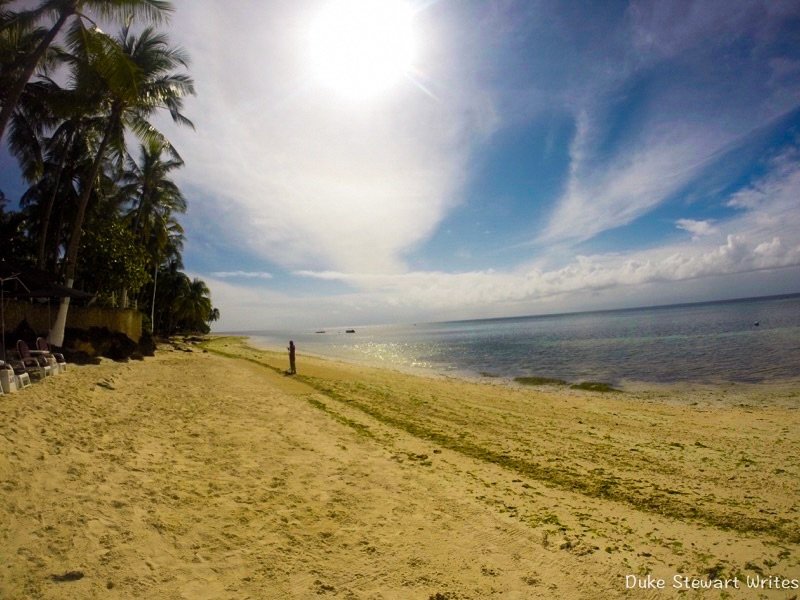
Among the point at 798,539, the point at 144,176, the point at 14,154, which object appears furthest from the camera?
the point at 144,176

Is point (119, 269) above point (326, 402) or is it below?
above

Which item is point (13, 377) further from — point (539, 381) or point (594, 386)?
point (594, 386)

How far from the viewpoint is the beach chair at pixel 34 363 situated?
9523mm

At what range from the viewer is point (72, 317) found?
17.2 meters

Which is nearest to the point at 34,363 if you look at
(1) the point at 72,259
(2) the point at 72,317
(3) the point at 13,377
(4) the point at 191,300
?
(3) the point at 13,377

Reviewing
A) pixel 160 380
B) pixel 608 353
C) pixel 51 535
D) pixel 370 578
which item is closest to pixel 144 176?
pixel 160 380

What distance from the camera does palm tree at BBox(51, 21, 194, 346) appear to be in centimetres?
1170

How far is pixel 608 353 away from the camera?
31.6 meters

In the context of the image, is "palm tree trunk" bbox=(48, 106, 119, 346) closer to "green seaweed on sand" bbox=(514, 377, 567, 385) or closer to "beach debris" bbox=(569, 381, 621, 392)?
"green seaweed on sand" bbox=(514, 377, 567, 385)

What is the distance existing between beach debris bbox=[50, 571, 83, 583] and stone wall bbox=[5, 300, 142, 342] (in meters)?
16.3

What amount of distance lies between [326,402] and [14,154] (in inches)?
775

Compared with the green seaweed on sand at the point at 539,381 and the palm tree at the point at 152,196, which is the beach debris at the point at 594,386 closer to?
the green seaweed on sand at the point at 539,381

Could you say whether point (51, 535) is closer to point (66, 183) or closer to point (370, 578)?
point (370, 578)

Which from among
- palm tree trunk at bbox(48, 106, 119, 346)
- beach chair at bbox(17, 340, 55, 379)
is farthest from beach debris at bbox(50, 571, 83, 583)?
palm tree trunk at bbox(48, 106, 119, 346)
